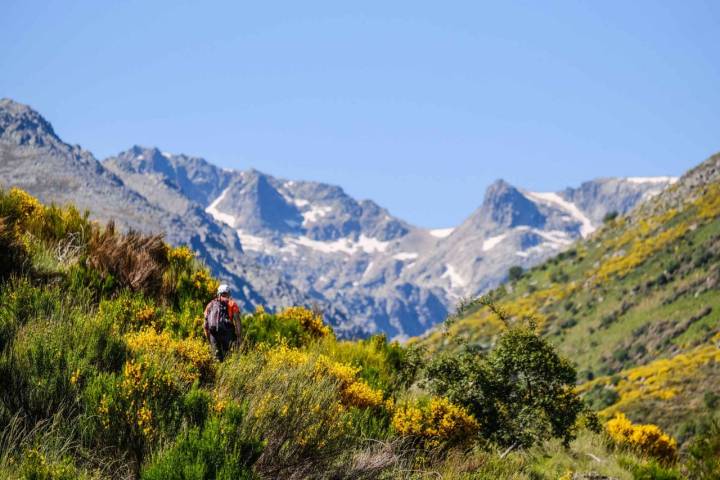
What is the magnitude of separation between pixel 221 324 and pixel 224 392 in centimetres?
273

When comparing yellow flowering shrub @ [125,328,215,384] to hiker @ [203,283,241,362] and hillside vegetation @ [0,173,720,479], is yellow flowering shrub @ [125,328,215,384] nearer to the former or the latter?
hillside vegetation @ [0,173,720,479]

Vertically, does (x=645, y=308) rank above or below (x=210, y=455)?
above

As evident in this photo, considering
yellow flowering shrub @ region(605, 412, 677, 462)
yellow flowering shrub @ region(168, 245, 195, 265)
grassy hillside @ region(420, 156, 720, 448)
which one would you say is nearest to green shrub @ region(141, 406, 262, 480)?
yellow flowering shrub @ region(168, 245, 195, 265)

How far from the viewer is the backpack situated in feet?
35.3

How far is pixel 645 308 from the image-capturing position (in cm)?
9462

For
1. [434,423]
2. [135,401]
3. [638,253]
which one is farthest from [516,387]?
[638,253]

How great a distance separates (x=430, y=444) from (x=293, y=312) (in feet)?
19.9

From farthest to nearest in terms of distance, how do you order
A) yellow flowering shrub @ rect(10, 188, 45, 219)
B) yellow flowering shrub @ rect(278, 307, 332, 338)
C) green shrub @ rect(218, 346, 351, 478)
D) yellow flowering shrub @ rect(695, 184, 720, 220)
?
1. yellow flowering shrub @ rect(695, 184, 720, 220)
2. yellow flowering shrub @ rect(278, 307, 332, 338)
3. yellow flowering shrub @ rect(10, 188, 45, 219)
4. green shrub @ rect(218, 346, 351, 478)

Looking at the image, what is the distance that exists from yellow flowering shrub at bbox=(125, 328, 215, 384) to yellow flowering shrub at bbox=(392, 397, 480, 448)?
271cm

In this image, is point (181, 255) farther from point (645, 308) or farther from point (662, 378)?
point (645, 308)

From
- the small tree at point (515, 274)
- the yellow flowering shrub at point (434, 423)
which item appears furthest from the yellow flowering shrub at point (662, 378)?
the small tree at point (515, 274)

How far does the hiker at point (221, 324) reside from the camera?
35.3 feet

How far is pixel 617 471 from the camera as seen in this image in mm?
12391

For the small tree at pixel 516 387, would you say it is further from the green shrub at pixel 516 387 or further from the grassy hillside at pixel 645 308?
the grassy hillside at pixel 645 308
